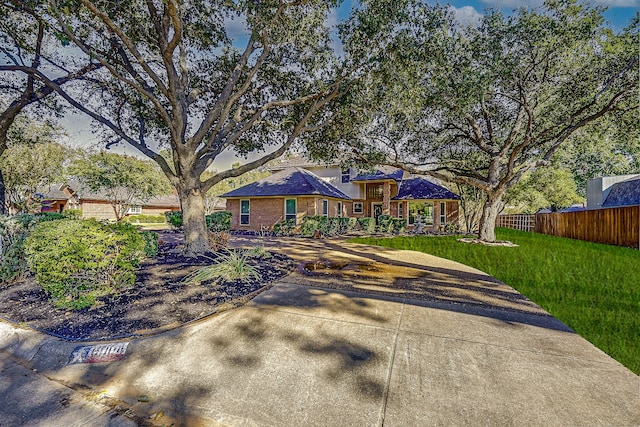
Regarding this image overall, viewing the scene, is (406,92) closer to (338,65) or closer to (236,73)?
(338,65)

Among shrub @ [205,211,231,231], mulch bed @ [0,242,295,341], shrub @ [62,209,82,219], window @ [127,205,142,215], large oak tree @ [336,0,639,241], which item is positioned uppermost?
large oak tree @ [336,0,639,241]

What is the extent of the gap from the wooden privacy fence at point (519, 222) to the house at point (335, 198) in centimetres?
609

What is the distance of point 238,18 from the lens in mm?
8719

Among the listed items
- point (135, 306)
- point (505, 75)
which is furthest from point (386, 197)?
point (135, 306)

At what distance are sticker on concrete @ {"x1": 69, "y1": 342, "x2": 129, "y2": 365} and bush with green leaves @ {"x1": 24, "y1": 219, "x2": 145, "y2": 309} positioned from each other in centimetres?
117

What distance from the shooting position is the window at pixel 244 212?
70.2 ft

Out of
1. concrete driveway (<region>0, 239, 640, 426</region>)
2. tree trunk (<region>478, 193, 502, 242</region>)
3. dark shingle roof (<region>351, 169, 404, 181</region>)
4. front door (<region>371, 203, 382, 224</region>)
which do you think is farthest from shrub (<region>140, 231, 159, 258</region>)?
front door (<region>371, 203, 382, 224</region>)

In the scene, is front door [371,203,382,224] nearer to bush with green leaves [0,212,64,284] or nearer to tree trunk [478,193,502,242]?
tree trunk [478,193,502,242]

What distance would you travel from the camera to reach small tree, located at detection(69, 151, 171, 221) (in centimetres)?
2198

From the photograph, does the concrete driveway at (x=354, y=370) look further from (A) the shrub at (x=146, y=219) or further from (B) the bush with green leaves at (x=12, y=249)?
(A) the shrub at (x=146, y=219)

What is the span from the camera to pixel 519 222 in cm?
2789

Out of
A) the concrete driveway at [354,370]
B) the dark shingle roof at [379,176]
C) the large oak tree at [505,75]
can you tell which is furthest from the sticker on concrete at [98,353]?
the dark shingle roof at [379,176]

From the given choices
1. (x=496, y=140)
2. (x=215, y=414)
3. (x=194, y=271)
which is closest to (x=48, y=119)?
(x=194, y=271)

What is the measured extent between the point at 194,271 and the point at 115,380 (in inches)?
126
